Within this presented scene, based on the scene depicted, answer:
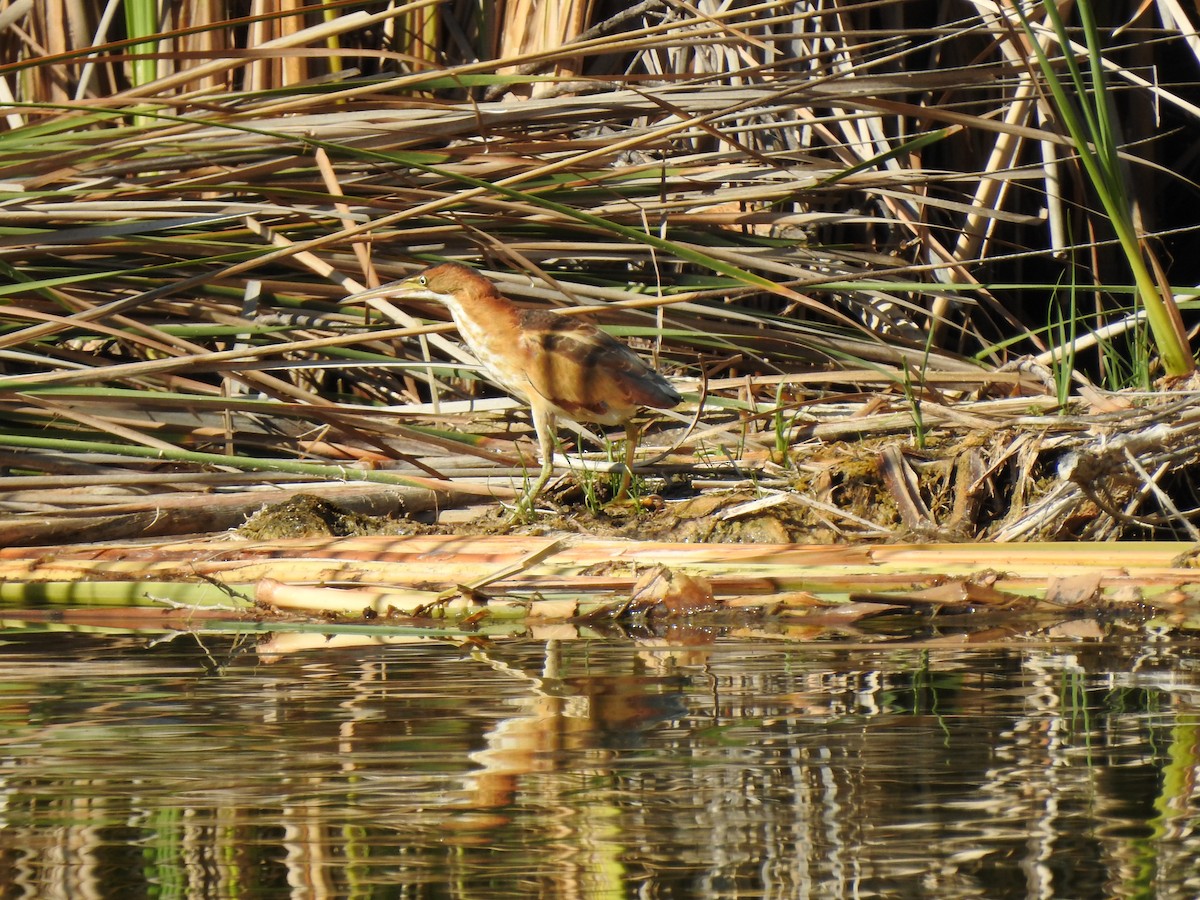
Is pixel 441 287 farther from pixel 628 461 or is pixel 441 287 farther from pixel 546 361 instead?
pixel 628 461

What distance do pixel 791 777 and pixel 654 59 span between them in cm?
456

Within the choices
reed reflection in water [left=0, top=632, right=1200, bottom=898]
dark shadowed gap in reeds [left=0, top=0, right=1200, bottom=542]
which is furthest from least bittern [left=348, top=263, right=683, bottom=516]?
reed reflection in water [left=0, top=632, right=1200, bottom=898]

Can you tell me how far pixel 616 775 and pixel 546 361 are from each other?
2.58m

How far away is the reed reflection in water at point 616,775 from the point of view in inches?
68.1

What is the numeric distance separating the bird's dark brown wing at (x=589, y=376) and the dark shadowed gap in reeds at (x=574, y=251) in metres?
0.15

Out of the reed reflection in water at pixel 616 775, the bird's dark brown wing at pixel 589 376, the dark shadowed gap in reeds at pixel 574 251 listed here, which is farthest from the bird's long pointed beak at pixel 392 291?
the reed reflection in water at pixel 616 775

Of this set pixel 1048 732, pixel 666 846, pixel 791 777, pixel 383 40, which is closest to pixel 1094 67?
pixel 1048 732

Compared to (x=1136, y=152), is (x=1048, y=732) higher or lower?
lower

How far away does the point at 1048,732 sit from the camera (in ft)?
7.54

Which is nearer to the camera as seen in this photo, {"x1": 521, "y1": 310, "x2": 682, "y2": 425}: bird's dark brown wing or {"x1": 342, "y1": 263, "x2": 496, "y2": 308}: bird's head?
{"x1": 521, "y1": 310, "x2": 682, "y2": 425}: bird's dark brown wing

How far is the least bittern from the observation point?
4527mm

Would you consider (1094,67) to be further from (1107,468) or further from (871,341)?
(871,341)

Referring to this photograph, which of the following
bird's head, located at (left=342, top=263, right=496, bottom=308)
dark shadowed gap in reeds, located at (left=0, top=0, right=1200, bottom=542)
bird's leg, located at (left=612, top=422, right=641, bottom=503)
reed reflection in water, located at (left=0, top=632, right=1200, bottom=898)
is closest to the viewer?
reed reflection in water, located at (left=0, top=632, right=1200, bottom=898)

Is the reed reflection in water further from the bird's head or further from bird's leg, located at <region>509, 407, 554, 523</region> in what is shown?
the bird's head
